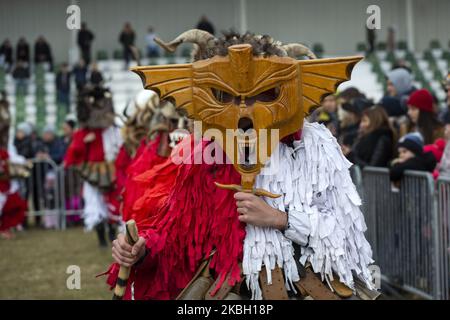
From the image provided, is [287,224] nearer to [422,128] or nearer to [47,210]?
[422,128]

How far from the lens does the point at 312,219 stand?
11.7 ft

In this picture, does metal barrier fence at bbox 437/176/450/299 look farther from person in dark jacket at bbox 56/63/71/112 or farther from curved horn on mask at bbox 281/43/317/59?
person in dark jacket at bbox 56/63/71/112

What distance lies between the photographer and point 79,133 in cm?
1141

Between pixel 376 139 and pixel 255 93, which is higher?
pixel 255 93

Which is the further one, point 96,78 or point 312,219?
point 96,78

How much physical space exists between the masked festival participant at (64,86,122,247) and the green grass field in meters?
0.51

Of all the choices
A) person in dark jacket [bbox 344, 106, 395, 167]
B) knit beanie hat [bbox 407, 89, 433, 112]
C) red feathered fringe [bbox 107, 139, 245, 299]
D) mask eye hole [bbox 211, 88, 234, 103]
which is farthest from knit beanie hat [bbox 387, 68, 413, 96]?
mask eye hole [bbox 211, 88, 234, 103]

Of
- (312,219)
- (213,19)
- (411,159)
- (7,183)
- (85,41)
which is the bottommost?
(7,183)

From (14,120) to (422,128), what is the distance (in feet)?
61.6

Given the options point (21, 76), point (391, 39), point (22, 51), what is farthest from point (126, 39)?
point (391, 39)

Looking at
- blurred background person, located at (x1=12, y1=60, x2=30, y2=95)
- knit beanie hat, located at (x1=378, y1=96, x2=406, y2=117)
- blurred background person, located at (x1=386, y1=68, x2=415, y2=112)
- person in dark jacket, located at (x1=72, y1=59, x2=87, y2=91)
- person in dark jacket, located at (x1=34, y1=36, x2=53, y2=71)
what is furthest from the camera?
person in dark jacket, located at (x1=34, y1=36, x2=53, y2=71)

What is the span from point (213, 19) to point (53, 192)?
56.2 ft

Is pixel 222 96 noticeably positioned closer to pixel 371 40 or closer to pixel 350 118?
pixel 350 118

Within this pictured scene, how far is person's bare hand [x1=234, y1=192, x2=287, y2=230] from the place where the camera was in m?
3.52
